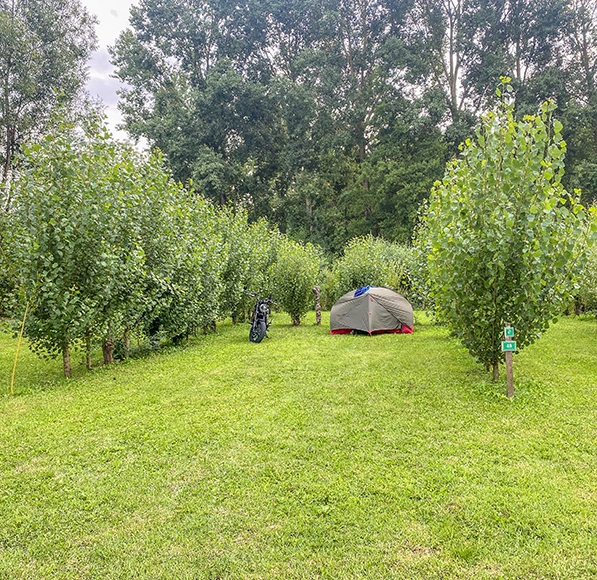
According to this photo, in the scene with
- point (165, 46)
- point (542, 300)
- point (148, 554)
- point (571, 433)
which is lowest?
point (148, 554)

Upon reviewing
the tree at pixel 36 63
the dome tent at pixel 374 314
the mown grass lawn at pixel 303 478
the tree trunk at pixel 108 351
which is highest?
the tree at pixel 36 63

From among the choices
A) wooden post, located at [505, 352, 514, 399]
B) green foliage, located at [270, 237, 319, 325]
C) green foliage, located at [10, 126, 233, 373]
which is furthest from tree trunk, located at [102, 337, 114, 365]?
wooden post, located at [505, 352, 514, 399]

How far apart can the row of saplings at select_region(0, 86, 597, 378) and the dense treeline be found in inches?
667

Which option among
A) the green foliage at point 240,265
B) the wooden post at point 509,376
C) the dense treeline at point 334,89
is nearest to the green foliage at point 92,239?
the green foliage at point 240,265

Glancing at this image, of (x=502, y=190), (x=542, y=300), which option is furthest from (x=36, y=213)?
(x=542, y=300)

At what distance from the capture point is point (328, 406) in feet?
15.8

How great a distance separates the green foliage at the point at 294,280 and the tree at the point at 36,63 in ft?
42.2

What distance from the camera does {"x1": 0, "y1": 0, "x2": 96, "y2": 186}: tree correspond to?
17688 millimetres

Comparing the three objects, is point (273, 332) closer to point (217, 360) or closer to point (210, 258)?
point (210, 258)

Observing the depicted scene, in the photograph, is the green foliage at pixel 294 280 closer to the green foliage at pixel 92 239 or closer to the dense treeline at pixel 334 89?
the green foliage at pixel 92 239

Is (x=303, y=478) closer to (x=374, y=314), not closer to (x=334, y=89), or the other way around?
(x=374, y=314)

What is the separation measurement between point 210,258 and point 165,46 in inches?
974

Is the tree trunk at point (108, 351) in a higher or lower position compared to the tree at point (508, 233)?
lower

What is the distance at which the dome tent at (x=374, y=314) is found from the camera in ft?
33.5
